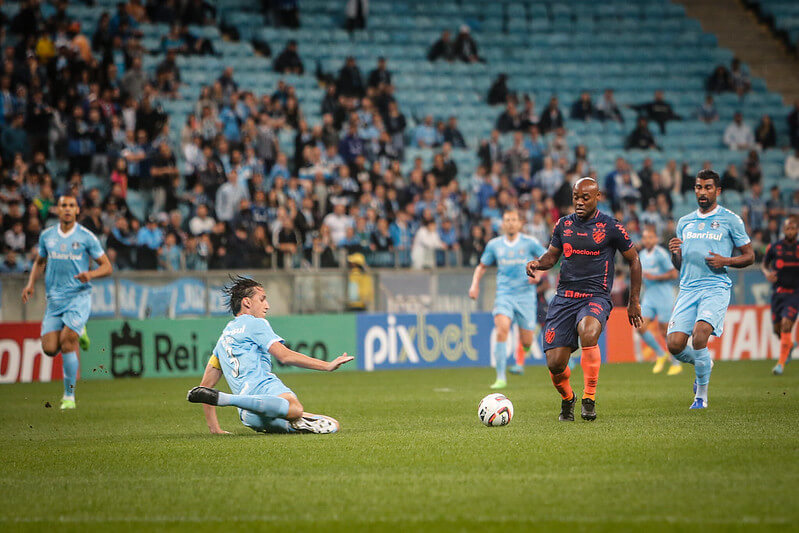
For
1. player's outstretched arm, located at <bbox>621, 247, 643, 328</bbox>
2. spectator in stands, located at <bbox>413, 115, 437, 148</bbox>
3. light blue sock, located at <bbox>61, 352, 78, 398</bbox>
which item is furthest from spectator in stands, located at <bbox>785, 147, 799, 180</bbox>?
light blue sock, located at <bbox>61, 352, 78, 398</bbox>

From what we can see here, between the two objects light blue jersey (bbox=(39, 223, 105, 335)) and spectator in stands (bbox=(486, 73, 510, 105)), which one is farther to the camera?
spectator in stands (bbox=(486, 73, 510, 105))

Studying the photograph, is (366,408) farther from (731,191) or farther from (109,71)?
(731,191)

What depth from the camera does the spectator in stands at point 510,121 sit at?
2661 cm

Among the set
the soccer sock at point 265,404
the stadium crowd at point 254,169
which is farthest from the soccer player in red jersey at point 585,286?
the stadium crowd at point 254,169

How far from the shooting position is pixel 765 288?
73.8ft

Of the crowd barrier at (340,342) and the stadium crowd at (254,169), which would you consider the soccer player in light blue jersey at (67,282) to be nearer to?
the crowd barrier at (340,342)

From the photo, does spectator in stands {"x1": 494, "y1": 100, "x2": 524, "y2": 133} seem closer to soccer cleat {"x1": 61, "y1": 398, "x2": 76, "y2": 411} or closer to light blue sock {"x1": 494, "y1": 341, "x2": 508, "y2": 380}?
light blue sock {"x1": 494, "y1": 341, "x2": 508, "y2": 380}

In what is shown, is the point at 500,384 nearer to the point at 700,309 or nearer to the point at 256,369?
the point at 700,309

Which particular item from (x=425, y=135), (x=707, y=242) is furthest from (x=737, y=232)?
(x=425, y=135)

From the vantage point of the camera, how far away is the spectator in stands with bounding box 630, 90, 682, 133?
94.5 ft

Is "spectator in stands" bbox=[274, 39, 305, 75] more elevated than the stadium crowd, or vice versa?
"spectator in stands" bbox=[274, 39, 305, 75]

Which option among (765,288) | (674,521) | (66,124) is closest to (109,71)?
(66,124)

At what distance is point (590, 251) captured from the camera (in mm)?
10531

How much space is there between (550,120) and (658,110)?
371cm
